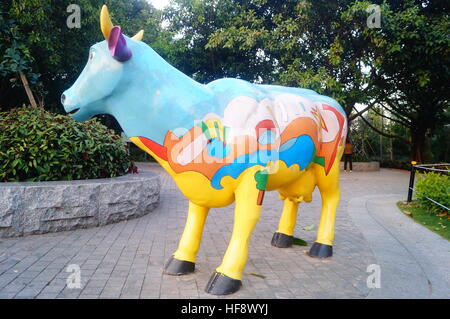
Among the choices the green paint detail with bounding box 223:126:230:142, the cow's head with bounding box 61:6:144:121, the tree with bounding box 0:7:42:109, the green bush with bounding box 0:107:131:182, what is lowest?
the green bush with bounding box 0:107:131:182

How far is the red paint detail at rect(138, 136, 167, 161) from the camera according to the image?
3.31 meters

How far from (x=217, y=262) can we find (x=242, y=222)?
113 cm

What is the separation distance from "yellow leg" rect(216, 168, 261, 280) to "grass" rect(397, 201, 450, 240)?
371 centimetres

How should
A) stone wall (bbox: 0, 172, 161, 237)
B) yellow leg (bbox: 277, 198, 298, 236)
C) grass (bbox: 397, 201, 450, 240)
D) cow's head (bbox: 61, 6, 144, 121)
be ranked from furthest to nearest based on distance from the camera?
grass (bbox: 397, 201, 450, 240), stone wall (bbox: 0, 172, 161, 237), yellow leg (bbox: 277, 198, 298, 236), cow's head (bbox: 61, 6, 144, 121)

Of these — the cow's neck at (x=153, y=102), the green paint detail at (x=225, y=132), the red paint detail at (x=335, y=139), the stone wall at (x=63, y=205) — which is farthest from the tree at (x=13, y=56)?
the red paint detail at (x=335, y=139)

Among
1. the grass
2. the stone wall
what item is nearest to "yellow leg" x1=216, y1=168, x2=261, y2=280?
the stone wall

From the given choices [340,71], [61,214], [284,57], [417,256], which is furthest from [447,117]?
[61,214]

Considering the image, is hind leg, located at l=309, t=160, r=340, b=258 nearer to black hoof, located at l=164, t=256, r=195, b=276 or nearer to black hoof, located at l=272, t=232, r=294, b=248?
black hoof, located at l=272, t=232, r=294, b=248

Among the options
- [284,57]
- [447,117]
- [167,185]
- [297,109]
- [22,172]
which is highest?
[284,57]

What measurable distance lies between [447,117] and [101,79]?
901 inches

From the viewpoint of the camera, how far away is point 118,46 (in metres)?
3.01

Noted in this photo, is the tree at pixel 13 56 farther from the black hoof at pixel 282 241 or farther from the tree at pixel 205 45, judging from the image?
the tree at pixel 205 45

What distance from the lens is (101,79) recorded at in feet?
10.4
